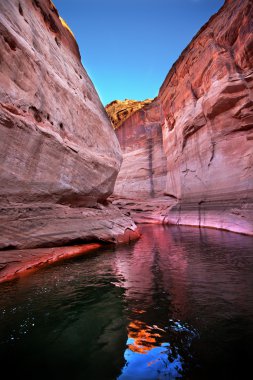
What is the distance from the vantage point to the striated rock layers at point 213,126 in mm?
12039

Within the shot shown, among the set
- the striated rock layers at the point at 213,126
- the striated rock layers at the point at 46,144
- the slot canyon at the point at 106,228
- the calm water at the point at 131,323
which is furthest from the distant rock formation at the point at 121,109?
the calm water at the point at 131,323

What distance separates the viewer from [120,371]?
7.09ft

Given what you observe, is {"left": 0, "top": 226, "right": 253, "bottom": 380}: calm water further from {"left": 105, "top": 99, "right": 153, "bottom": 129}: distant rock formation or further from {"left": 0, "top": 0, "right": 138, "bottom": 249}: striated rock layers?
{"left": 105, "top": 99, "right": 153, "bottom": 129}: distant rock formation

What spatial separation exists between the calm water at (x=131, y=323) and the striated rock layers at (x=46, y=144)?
213 cm

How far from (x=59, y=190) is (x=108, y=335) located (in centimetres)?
602

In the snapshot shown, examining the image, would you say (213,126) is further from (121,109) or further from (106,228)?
(121,109)

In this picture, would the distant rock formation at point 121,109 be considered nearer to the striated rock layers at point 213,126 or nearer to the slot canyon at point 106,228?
the striated rock layers at point 213,126

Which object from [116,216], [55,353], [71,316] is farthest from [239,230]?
[55,353]

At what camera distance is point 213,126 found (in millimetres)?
14883

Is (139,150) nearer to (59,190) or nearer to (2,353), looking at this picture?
(59,190)

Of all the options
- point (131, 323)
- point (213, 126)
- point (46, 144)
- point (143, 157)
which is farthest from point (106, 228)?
point (143, 157)

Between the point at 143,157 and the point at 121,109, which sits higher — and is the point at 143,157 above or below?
below

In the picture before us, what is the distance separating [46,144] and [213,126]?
11.5 metres

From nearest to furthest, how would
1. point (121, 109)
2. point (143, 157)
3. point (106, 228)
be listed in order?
1. point (106, 228)
2. point (143, 157)
3. point (121, 109)
